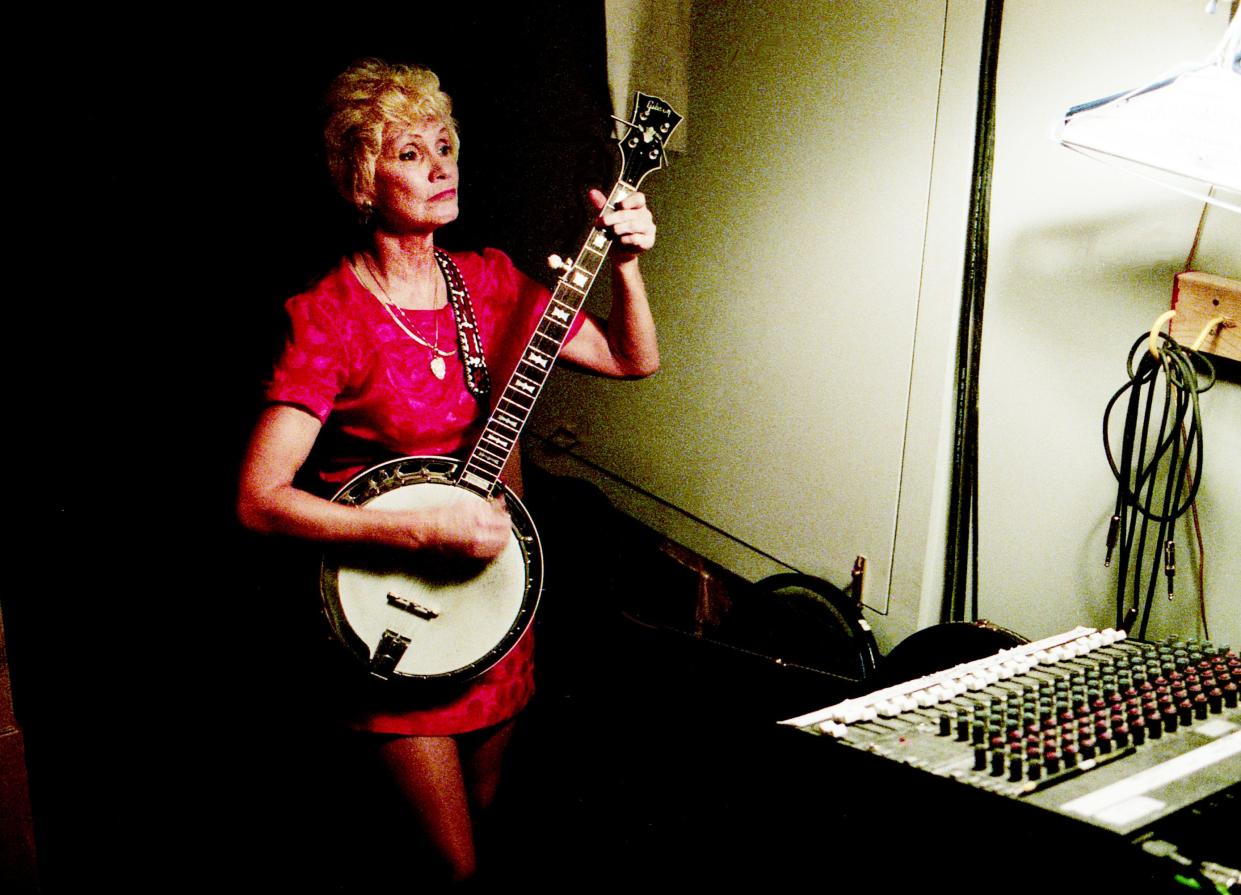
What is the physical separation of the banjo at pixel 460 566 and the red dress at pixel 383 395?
7cm

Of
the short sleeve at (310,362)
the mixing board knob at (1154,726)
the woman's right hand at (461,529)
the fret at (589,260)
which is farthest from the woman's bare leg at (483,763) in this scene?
the mixing board knob at (1154,726)

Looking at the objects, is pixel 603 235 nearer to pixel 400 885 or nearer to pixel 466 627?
pixel 466 627

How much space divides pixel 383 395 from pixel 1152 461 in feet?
4.97

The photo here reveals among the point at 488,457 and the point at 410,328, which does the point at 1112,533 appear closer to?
the point at 488,457

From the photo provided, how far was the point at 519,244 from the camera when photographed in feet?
11.3

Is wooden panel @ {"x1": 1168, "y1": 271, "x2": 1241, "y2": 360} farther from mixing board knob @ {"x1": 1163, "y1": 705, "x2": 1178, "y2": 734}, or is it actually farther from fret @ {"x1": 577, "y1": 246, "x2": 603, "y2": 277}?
fret @ {"x1": 577, "y1": 246, "x2": 603, "y2": 277}

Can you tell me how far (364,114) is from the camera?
1.73 meters

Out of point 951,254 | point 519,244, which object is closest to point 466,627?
point 951,254

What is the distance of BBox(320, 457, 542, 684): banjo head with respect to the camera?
1.71 m

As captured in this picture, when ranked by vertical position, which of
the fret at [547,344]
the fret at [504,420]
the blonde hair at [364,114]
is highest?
the blonde hair at [364,114]

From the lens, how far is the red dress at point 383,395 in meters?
1.65

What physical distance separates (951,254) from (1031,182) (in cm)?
Result: 22

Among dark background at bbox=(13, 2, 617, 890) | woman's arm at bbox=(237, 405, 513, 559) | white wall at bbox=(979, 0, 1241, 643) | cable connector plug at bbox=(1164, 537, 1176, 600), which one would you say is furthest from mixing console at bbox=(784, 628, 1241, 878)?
dark background at bbox=(13, 2, 617, 890)

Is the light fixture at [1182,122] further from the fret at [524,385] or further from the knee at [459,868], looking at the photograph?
the knee at [459,868]
